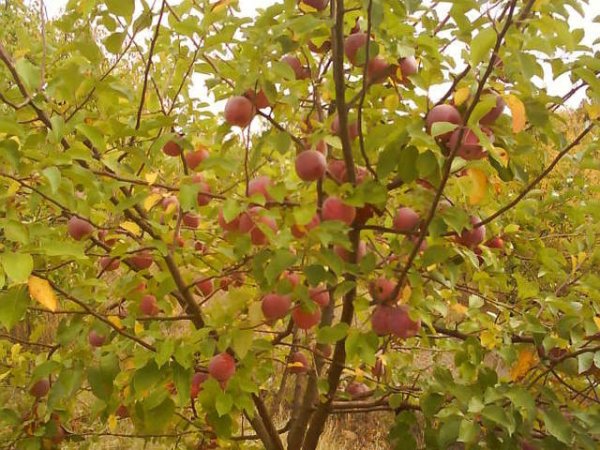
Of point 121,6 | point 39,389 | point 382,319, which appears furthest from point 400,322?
point 39,389

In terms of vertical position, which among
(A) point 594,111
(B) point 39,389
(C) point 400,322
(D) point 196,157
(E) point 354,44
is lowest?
(B) point 39,389

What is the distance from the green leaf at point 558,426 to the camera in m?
1.28

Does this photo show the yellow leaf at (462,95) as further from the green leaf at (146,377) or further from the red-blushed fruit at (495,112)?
the green leaf at (146,377)

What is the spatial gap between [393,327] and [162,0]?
83 centimetres

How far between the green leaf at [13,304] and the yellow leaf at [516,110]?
0.96m

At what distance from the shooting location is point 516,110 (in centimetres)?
103

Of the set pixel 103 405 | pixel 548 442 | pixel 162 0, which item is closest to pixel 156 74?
pixel 162 0

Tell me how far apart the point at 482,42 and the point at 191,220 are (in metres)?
0.97

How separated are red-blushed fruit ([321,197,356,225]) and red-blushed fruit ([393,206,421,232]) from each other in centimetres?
12

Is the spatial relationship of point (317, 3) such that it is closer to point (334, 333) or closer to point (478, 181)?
point (478, 181)

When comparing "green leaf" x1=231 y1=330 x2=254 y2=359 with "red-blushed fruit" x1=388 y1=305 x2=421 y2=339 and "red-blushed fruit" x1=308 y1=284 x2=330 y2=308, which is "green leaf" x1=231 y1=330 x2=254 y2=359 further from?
"red-blushed fruit" x1=388 y1=305 x2=421 y2=339

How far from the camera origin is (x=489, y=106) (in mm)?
958

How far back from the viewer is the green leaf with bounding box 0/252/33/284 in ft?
3.32

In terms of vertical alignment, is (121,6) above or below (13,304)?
above
